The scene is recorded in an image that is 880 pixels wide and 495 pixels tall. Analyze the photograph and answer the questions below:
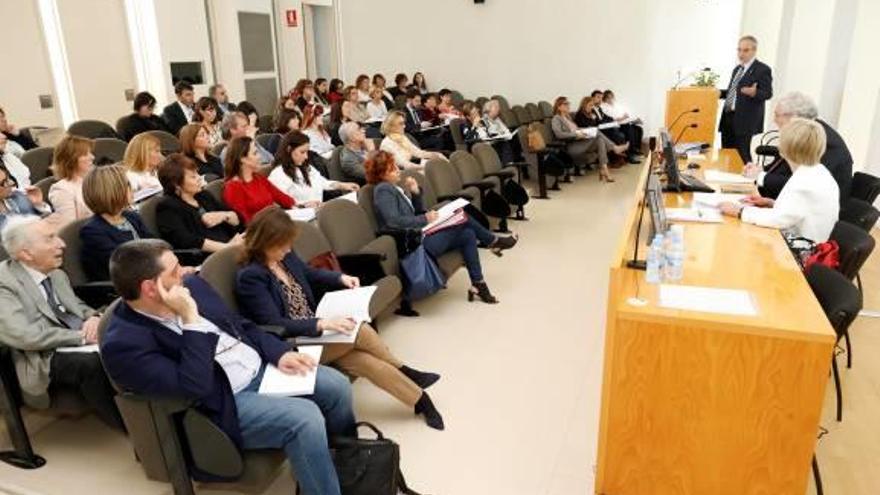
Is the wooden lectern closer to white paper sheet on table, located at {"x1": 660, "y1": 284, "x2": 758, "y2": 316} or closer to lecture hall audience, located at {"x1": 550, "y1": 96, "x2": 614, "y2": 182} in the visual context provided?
lecture hall audience, located at {"x1": 550, "y1": 96, "x2": 614, "y2": 182}

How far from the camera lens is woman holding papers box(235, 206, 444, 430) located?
2625 mm

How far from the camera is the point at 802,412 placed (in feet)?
6.86

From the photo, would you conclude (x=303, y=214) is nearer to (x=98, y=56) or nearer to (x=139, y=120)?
(x=139, y=120)

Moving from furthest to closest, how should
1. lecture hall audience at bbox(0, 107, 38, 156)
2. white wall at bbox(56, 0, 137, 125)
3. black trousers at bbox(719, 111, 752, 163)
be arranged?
1. white wall at bbox(56, 0, 137, 125)
2. black trousers at bbox(719, 111, 752, 163)
3. lecture hall audience at bbox(0, 107, 38, 156)

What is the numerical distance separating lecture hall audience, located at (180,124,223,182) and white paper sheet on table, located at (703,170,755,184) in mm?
3826

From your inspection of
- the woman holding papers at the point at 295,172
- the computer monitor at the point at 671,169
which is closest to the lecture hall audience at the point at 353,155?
the woman holding papers at the point at 295,172

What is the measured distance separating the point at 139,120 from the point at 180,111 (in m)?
0.61

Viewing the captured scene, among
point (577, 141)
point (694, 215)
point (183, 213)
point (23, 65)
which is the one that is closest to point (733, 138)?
point (577, 141)

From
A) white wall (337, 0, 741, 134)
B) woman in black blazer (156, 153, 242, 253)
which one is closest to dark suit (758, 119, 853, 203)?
woman in black blazer (156, 153, 242, 253)

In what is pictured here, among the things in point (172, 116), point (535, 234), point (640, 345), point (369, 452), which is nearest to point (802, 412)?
point (640, 345)

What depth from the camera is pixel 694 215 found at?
3525 mm

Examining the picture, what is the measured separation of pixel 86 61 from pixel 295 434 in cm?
703

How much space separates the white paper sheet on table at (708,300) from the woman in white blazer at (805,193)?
3.57 feet

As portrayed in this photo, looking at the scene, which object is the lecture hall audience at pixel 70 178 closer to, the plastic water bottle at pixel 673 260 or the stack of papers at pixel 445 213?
the stack of papers at pixel 445 213
